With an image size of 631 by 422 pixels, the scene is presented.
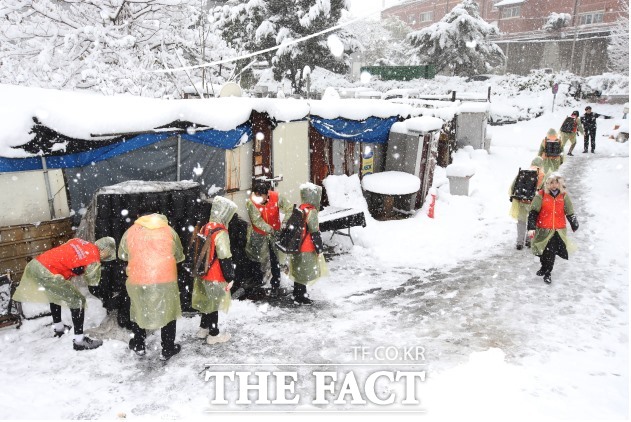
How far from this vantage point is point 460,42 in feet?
106

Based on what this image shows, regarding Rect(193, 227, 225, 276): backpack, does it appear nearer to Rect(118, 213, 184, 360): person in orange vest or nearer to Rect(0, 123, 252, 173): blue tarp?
Rect(118, 213, 184, 360): person in orange vest

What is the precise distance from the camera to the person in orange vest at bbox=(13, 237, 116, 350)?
465 centimetres

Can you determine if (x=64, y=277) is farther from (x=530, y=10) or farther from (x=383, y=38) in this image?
(x=383, y=38)

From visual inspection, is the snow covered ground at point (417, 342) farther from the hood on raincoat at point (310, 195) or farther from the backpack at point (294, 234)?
the hood on raincoat at point (310, 195)

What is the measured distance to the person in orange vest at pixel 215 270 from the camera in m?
4.77

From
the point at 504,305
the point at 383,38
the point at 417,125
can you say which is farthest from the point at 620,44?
the point at 504,305

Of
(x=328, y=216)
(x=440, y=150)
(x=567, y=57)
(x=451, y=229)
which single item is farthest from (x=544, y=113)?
(x=328, y=216)

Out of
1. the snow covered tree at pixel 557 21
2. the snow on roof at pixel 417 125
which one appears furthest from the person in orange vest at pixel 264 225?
the snow covered tree at pixel 557 21

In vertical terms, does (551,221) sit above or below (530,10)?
below

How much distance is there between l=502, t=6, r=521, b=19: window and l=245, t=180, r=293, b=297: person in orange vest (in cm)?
4073

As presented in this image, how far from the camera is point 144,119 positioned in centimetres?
649

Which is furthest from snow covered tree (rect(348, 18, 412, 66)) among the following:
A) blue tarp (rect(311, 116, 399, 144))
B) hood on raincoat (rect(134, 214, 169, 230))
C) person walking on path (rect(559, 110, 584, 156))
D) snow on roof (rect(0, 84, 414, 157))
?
hood on raincoat (rect(134, 214, 169, 230))

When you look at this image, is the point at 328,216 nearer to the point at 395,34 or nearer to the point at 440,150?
the point at 440,150

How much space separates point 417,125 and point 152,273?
7879 mm
